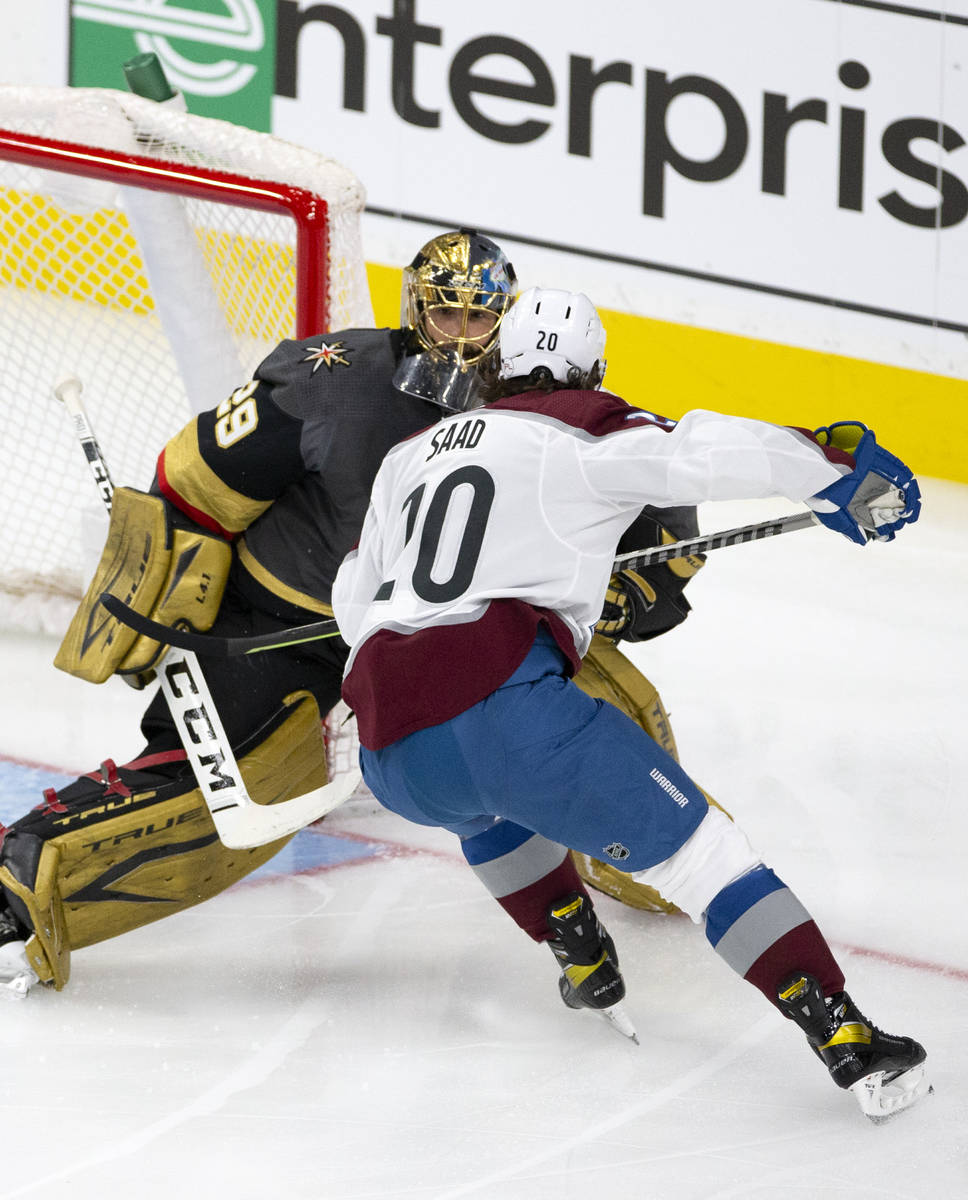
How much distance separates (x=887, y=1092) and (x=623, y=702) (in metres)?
0.78

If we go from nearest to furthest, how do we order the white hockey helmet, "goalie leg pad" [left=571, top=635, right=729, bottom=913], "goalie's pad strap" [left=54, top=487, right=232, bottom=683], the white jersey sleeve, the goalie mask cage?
the white jersey sleeve, the white hockey helmet, "goalie's pad strap" [left=54, top=487, right=232, bottom=683], "goalie leg pad" [left=571, top=635, right=729, bottom=913], the goalie mask cage

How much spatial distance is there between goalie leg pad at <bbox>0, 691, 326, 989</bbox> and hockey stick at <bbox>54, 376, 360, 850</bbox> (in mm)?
31

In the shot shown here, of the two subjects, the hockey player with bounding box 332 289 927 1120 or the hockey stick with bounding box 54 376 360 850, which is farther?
the hockey stick with bounding box 54 376 360 850

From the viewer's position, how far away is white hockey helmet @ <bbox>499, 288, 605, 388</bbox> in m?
1.93

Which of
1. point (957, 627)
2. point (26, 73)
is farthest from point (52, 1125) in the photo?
point (26, 73)

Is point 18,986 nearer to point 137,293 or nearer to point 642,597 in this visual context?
point 642,597

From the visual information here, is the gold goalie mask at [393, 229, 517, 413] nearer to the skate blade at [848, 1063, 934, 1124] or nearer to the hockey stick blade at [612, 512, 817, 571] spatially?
the hockey stick blade at [612, 512, 817, 571]

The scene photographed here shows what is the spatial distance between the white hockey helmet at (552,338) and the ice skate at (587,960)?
65 centimetres

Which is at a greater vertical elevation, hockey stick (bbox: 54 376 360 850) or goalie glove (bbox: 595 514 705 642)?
goalie glove (bbox: 595 514 705 642)

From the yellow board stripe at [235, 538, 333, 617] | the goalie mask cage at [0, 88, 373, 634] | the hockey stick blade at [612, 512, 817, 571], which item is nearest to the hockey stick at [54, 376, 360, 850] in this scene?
the yellow board stripe at [235, 538, 333, 617]

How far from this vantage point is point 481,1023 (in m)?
2.15

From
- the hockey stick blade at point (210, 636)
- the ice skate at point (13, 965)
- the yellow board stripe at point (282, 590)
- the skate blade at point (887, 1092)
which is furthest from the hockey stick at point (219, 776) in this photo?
the skate blade at point (887, 1092)

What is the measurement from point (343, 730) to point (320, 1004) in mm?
732

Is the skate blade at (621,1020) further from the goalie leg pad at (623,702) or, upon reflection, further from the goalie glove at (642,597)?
the goalie glove at (642,597)
